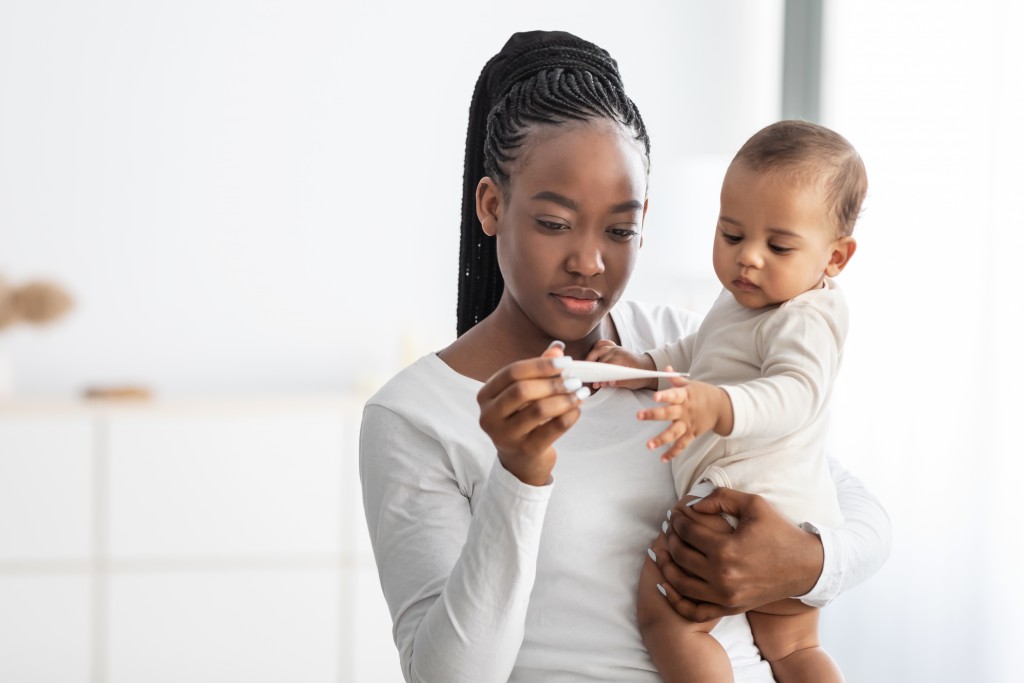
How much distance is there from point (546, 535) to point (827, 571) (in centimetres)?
35

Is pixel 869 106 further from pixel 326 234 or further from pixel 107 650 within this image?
pixel 107 650

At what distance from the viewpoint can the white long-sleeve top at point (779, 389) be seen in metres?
1.33

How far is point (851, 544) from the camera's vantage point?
145 cm

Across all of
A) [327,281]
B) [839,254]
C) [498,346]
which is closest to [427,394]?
[498,346]

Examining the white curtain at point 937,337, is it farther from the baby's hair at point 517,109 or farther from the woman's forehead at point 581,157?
the woman's forehead at point 581,157

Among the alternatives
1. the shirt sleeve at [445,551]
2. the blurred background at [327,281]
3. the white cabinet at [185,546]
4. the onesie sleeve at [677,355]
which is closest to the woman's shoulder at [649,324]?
the onesie sleeve at [677,355]

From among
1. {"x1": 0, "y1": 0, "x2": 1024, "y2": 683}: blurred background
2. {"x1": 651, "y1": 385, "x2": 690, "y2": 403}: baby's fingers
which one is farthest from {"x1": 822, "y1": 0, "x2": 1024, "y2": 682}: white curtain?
{"x1": 651, "y1": 385, "x2": 690, "y2": 403}: baby's fingers

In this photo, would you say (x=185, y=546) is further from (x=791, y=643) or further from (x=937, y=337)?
(x=791, y=643)

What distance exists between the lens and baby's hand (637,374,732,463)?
3.76 ft

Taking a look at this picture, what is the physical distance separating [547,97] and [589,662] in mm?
759

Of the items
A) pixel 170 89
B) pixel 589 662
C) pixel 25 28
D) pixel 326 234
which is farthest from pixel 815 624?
pixel 25 28

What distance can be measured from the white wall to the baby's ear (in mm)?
2934

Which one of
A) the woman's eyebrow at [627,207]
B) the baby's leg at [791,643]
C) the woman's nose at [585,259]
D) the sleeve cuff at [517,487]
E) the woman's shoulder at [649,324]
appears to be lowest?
the baby's leg at [791,643]

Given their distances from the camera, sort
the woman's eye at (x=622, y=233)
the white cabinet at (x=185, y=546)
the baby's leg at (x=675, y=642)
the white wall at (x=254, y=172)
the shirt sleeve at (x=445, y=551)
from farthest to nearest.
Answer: the white wall at (x=254, y=172), the white cabinet at (x=185, y=546), the woman's eye at (x=622, y=233), the baby's leg at (x=675, y=642), the shirt sleeve at (x=445, y=551)
